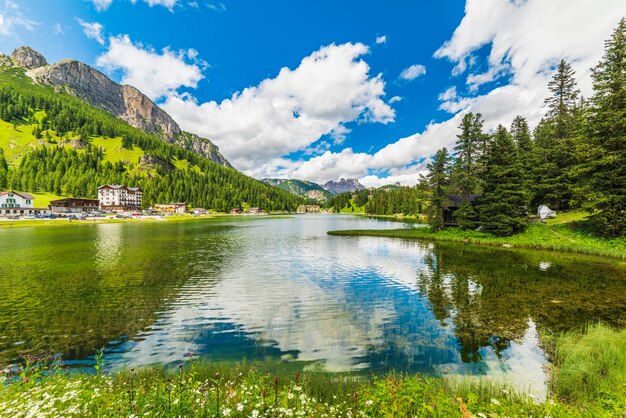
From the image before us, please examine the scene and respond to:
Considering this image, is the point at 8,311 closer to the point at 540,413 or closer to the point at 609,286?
the point at 540,413

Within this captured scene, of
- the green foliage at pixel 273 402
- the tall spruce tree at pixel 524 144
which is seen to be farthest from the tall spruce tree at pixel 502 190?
the green foliage at pixel 273 402

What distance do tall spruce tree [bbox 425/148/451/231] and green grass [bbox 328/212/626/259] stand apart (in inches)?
222

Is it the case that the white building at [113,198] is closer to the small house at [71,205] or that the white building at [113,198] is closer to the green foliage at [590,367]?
the small house at [71,205]

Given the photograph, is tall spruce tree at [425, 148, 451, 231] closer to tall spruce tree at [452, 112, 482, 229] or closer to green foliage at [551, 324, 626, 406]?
tall spruce tree at [452, 112, 482, 229]

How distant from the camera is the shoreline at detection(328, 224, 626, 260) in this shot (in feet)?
117

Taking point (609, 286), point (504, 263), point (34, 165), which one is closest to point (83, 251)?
point (504, 263)

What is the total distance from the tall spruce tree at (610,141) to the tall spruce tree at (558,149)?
1279 centimetres

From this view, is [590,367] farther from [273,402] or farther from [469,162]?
[469,162]

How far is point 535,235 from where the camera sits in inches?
1810

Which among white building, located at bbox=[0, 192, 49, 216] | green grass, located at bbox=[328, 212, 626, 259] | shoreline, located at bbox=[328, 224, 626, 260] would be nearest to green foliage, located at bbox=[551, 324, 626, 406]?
shoreline, located at bbox=[328, 224, 626, 260]

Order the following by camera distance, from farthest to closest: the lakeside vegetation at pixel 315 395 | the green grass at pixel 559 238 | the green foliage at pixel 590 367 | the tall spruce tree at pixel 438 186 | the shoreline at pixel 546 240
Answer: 1. the tall spruce tree at pixel 438 186
2. the green grass at pixel 559 238
3. the shoreline at pixel 546 240
4. the green foliage at pixel 590 367
5. the lakeside vegetation at pixel 315 395

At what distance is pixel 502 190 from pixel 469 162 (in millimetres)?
9345

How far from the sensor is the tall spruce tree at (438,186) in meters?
58.8

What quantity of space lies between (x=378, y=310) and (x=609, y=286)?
2051 centimetres
